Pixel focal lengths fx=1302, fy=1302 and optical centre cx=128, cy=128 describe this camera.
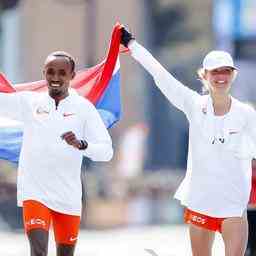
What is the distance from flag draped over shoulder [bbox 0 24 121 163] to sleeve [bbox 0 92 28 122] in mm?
801

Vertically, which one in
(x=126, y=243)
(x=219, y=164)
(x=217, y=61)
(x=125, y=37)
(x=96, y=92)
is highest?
(x=125, y=37)

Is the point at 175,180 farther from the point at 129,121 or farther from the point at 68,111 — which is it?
the point at 68,111

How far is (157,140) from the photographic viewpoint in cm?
2964

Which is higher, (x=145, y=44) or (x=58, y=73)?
(x=145, y=44)

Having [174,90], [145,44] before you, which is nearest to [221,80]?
[174,90]

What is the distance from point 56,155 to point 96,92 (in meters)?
1.57

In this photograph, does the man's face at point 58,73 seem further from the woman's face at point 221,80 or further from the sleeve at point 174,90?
the woman's face at point 221,80

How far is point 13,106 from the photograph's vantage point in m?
8.41

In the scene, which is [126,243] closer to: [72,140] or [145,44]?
[72,140]

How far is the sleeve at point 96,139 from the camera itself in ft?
26.6

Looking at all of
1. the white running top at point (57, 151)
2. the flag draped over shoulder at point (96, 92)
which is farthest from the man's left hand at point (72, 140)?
the flag draped over shoulder at point (96, 92)

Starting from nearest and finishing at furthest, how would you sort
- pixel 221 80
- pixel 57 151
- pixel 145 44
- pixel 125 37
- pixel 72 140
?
pixel 72 140 → pixel 57 151 → pixel 221 80 → pixel 125 37 → pixel 145 44

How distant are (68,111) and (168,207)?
1347 centimetres

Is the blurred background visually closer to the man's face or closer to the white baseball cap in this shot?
the white baseball cap
